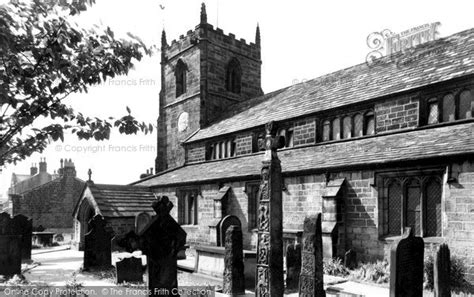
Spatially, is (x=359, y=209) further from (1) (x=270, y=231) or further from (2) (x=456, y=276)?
(1) (x=270, y=231)

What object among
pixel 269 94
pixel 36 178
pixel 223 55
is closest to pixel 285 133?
pixel 269 94

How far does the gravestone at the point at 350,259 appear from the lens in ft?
42.3

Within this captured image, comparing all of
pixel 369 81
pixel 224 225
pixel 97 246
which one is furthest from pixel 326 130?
pixel 97 246

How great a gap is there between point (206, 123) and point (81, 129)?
20902 mm

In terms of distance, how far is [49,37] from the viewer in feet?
16.1

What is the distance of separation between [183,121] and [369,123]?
15.6 metres

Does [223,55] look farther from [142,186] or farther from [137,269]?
[137,269]

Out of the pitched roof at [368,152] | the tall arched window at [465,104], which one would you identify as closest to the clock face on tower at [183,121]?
the pitched roof at [368,152]

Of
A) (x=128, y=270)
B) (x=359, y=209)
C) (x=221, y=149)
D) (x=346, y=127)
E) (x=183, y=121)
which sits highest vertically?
(x=183, y=121)

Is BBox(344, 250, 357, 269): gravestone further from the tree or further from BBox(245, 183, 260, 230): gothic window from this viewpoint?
the tree

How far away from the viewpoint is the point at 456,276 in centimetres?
1041

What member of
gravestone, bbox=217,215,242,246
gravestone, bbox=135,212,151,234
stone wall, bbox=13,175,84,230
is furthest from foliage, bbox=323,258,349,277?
stone wall, bbox=13,175,84,230

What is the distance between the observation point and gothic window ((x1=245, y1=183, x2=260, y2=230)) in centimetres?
1717

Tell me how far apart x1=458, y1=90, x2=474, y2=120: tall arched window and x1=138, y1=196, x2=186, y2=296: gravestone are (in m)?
10.8
